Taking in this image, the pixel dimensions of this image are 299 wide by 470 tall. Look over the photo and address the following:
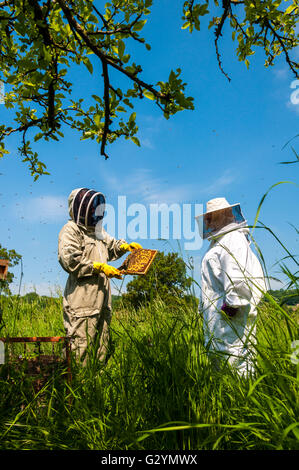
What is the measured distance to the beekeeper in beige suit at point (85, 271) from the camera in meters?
4.10

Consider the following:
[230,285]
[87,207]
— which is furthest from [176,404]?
[87,207]

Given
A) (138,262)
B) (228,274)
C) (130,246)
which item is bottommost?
(228,274)

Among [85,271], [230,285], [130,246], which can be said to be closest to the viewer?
[230,285]

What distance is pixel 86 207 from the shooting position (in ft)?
14.2

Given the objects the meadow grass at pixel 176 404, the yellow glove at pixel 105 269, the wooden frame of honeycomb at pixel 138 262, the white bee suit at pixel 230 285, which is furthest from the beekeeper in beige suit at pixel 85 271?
the meadow grass at pixel 176 404

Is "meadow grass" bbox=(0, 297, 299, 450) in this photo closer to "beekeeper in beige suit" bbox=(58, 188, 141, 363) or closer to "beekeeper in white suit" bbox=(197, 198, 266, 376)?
"beekeeper in white suit" bbox=(197, 198, 266, 376)

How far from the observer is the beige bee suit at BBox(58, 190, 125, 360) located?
4.09m

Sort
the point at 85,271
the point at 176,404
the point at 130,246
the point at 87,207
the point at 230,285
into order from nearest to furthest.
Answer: the point at 176,404 → the point at 230,285 → the point at 85,271 → the point at 87,207 → the point at 130,246

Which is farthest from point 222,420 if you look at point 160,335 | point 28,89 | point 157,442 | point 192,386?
point 28,89

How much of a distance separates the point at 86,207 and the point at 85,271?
2.60 ft

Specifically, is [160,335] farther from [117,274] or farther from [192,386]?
[117,274]

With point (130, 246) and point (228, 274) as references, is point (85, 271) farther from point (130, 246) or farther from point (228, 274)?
point (228, 274)

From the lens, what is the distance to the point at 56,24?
2992 mm

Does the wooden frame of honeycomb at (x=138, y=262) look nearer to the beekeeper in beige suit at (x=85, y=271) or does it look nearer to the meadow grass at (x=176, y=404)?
the beekeeper in beige suit at (x=85, y=271)
